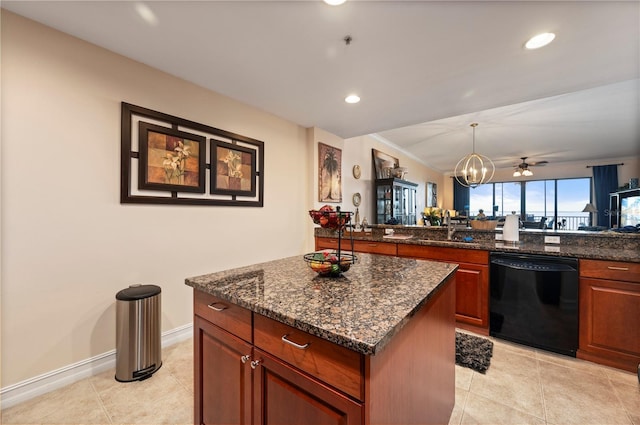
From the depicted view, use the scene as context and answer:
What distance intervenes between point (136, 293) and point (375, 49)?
2.56m

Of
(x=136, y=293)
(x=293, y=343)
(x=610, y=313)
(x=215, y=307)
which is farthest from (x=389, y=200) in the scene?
(x=293, y=343)

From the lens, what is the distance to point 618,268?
6.47 ft

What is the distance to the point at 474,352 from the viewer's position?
88.0 inches

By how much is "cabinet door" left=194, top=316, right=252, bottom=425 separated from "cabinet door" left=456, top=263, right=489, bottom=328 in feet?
7.75

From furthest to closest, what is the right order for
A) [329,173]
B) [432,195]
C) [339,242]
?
[432,195]
[329,173]
[339,242]

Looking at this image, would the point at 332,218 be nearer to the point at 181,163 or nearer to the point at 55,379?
the point at 181,163

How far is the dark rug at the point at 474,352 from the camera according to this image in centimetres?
206

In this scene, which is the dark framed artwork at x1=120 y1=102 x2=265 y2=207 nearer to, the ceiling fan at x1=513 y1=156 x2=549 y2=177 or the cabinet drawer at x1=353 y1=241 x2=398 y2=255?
the cabinet drawer at x1=353 y1=241 x2=398 y2=255

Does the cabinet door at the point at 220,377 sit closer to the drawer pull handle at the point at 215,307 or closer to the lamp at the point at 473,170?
the drawer pull handle at the point at 215,307

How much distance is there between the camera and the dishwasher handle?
216cm

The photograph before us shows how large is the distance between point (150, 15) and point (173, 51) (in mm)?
361

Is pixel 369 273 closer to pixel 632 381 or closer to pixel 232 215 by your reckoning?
pixel 232 215

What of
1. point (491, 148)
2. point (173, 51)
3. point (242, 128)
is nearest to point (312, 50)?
point (173, 51)

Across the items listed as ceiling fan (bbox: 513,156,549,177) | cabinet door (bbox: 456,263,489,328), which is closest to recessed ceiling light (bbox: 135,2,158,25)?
cabinet door (bbox: 456,263,489,328)
